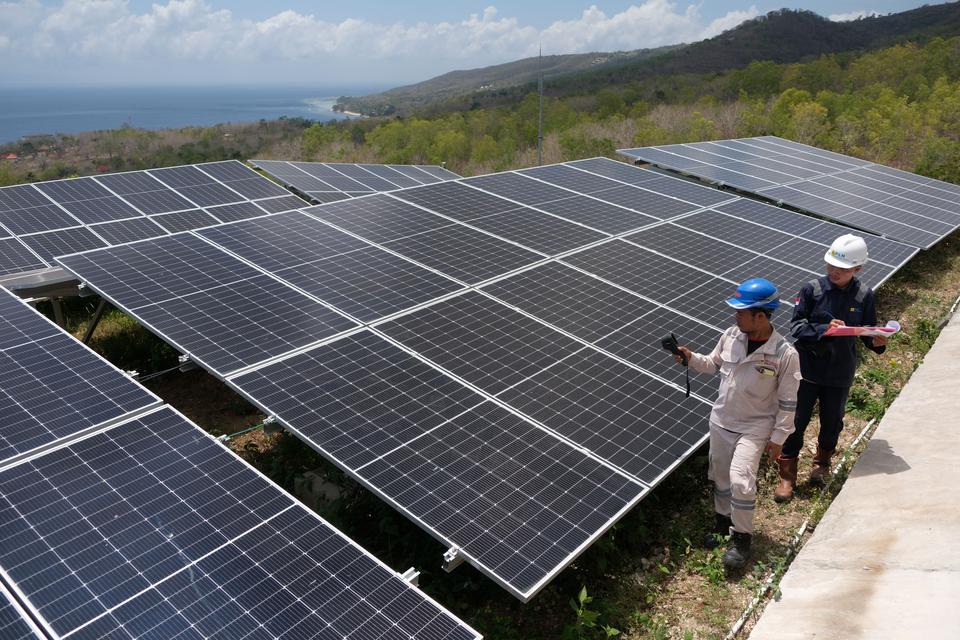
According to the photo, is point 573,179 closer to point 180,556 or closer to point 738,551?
point 738,551

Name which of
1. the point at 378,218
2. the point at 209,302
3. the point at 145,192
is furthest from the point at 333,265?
the point at 145,192

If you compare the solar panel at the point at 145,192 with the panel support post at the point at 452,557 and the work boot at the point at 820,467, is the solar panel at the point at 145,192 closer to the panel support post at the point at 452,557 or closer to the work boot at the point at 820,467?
the panel support post at the point at 452,557

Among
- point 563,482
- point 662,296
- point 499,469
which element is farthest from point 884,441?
point 499,469

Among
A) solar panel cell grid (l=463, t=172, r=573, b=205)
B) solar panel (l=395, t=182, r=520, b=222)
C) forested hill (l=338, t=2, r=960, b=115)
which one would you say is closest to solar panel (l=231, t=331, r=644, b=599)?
solar panel (l=395, t=182, r=520, b=222)

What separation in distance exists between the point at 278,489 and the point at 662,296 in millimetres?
6355

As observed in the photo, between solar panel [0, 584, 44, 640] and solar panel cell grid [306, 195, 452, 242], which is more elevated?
solar panel cell grid [306, 195, 452, 242]

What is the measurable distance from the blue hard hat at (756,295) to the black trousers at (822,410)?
1.97m

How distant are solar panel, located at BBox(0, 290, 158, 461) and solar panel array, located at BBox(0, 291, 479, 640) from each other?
2 cm

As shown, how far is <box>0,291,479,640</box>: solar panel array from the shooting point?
4.45 metres

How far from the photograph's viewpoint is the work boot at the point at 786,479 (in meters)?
7.89

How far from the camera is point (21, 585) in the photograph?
4.54 meters

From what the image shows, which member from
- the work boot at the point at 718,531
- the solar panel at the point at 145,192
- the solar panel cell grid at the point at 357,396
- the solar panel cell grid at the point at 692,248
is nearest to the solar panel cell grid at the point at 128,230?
the solar panel at the point at 145,192

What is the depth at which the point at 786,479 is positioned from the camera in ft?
26.1

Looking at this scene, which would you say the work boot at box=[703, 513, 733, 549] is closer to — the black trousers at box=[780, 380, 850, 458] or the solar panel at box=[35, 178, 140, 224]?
the black trousers at box=[780, 380, 850, 458]
